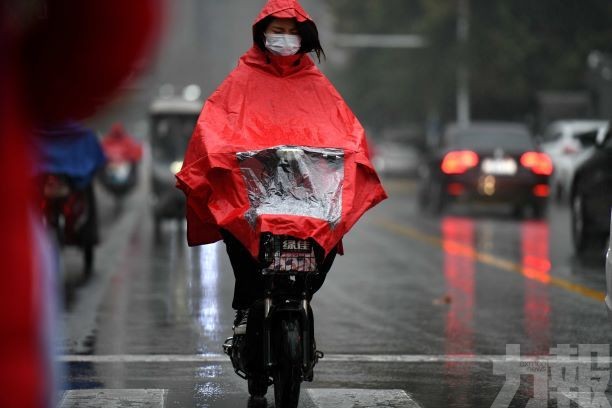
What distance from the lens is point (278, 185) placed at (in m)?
6.51

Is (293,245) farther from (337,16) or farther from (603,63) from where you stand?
(337,16)

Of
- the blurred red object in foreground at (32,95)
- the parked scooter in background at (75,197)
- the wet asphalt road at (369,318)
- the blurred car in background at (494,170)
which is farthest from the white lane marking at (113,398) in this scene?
the blurred car in background at (494,170)

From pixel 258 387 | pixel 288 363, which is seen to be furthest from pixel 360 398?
pixel 288 363

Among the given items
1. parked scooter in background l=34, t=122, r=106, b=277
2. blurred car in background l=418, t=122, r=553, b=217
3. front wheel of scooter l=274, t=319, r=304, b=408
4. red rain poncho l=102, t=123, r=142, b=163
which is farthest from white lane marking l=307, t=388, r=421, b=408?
red rain poncho l=102, t=123, r=142, b=163

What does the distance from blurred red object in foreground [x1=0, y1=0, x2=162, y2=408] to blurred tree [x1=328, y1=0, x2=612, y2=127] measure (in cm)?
4657

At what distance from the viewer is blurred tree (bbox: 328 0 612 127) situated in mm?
49906

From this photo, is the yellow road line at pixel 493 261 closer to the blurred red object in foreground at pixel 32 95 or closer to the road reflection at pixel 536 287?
the road reflection at pixel 536 287

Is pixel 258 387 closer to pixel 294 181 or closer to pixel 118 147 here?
pixel 294 181

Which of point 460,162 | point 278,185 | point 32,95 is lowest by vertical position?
point 460,162

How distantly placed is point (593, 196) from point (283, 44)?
997cm

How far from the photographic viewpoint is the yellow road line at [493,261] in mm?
13164

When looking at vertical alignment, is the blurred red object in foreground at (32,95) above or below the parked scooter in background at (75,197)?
above
